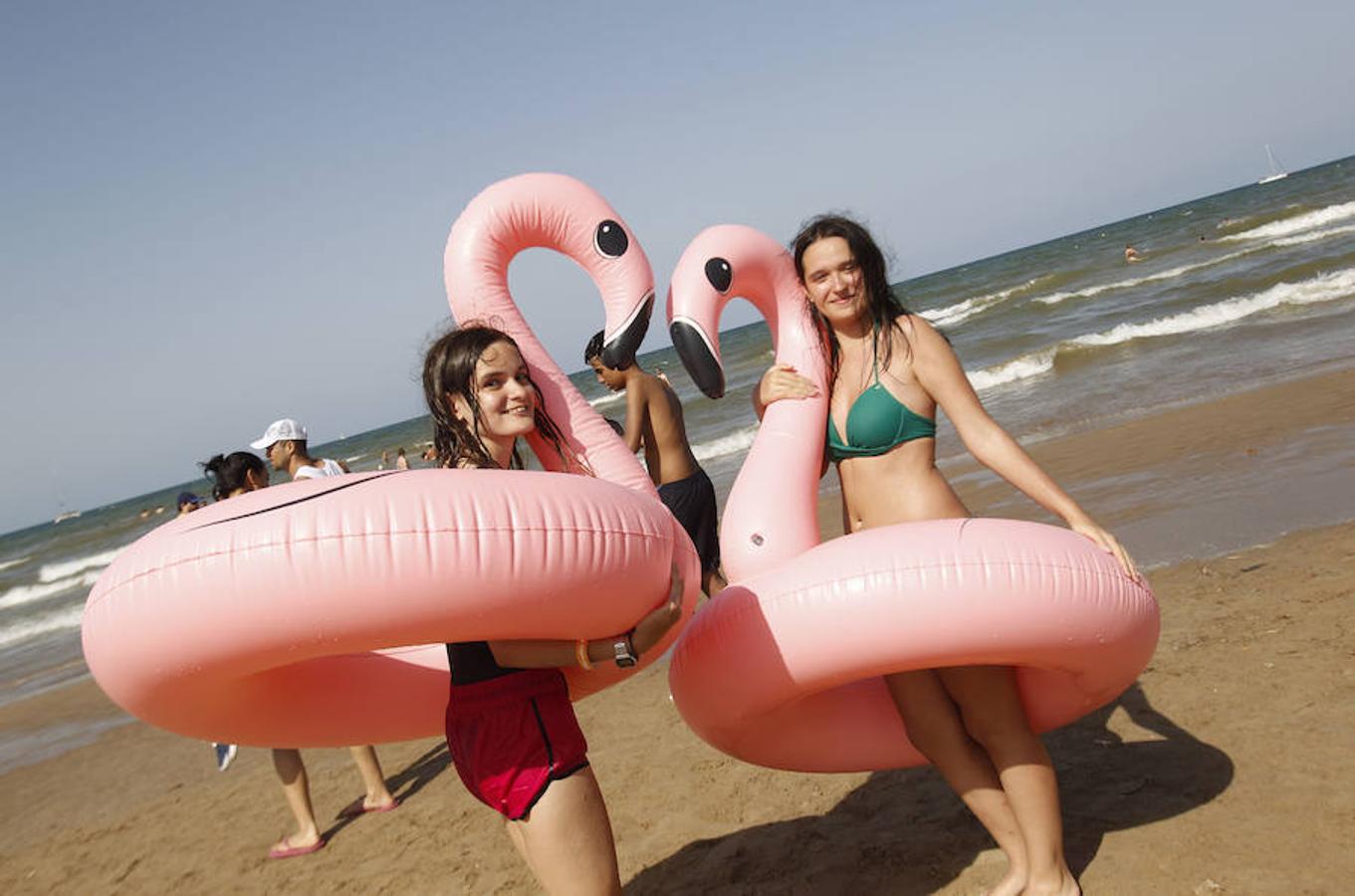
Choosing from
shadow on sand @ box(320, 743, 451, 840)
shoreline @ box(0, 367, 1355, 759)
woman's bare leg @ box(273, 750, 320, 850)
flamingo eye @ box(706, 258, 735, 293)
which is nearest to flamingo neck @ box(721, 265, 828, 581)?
flamingo eye @ box(706, 258, 735, 293)

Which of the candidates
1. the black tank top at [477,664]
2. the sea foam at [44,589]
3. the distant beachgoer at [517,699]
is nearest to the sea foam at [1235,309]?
the distant beachgoer at [517,699]

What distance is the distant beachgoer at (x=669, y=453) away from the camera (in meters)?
5.26

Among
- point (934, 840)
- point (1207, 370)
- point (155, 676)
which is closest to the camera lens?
point (155, 676)

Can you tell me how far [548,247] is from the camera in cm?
340

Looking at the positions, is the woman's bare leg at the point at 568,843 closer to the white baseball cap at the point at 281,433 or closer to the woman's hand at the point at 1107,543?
the woman's hand at the point at 1107,543

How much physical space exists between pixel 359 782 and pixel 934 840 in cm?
348

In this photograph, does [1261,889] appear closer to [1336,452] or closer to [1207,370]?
[1336,452]

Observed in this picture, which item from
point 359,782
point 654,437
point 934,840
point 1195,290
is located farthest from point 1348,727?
point 1195,290

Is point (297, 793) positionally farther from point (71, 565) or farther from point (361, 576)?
point (71, 565)

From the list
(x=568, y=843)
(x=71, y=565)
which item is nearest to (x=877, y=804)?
(x=568, y=843)

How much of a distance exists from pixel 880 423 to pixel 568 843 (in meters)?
1.50

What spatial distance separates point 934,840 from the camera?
3.37 m

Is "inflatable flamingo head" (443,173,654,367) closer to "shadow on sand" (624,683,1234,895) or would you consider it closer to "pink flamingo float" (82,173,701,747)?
"pink flamingo float" (82,173,701,747)

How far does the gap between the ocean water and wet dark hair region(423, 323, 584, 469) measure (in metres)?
4.40
